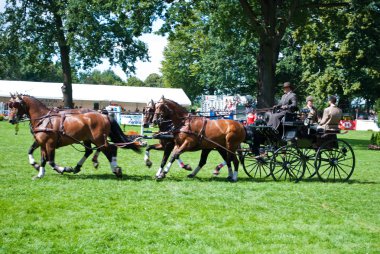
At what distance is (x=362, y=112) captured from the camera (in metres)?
60.8

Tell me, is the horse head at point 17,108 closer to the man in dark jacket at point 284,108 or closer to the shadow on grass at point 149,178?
the shadow on grass at point 149,178

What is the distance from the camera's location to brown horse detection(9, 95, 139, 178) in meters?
12.5

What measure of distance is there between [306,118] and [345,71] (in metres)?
37.0

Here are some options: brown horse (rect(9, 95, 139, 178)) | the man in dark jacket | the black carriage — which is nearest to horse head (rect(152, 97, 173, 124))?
brown horse (rect(9, 95, 139, 178))

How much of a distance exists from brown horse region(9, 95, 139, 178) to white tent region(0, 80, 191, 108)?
47.9m

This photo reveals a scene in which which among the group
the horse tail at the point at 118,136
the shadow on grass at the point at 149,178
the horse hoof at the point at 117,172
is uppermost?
the horse tail at the point at 118,136

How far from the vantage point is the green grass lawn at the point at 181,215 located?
698cm

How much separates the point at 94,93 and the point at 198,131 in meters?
51.8

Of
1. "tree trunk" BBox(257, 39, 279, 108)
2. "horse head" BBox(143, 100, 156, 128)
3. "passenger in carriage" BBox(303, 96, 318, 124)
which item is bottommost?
"horse head" BBox(143, 100, 156, 128)

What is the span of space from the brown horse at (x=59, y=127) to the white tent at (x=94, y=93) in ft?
157

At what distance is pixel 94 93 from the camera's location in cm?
6309

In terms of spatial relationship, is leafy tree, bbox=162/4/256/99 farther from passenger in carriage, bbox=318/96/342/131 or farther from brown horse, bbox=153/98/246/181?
brown horse, bbox=153/98/246/181

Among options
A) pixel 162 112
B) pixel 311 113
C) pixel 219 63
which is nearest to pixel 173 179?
pixel 162 112

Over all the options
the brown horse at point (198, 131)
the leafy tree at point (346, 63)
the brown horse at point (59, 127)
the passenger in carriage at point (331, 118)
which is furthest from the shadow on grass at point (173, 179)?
the leafy tree at point (346, 63)
